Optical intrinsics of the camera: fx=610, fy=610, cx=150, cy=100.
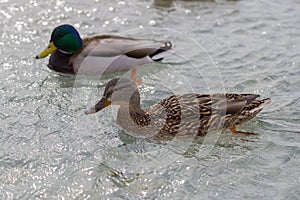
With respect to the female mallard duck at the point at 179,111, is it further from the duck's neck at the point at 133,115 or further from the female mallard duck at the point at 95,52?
the female mallard duck at the point at 95,52

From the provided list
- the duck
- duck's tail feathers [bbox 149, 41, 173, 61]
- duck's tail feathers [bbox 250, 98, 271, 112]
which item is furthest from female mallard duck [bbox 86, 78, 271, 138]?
duck's tail feathers [bbox 149, 41, 173, 61]

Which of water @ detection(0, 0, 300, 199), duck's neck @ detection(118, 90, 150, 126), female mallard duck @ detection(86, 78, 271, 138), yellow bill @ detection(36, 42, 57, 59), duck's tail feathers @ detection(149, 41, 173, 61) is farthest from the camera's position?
duck's tail feathers @ detection(149, 41, 173, 61)

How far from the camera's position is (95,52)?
880 cm

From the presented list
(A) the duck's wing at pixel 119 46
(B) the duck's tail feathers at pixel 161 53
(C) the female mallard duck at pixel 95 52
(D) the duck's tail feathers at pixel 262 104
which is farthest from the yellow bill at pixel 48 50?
(D) the duck's tail feathers at pixel 262 104

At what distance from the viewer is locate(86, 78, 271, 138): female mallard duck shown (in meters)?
6.80

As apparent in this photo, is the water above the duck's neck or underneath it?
underneath

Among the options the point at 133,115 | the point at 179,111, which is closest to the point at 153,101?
the point at 133,115

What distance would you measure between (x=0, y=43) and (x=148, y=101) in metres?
2.71

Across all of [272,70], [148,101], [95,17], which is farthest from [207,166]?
[95,17]

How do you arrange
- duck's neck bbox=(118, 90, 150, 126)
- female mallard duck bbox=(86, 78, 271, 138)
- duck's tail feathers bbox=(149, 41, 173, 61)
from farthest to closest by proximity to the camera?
duck's tail feathers bbox=(149, 41, 173, 61) → duck's neck bbox=(118, 90, 150, 126) → female mallard duck bbox=(86, 78, 271, 138)

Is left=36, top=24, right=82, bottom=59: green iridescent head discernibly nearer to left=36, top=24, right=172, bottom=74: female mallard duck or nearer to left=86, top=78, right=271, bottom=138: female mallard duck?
left=36, top=24, right=172, bottom=74: female mallard duck

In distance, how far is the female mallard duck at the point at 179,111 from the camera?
22.3 ft

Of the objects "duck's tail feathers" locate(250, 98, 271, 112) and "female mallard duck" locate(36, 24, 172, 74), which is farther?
"female mallard duck" locate(36, 24, 172, 74)

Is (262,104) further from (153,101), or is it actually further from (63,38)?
(63,38)
